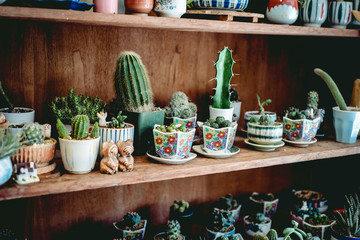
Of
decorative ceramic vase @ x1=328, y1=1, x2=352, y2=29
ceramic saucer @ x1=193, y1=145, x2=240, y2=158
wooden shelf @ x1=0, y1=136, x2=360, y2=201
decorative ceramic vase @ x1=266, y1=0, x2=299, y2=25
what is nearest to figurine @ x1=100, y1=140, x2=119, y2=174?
wooden shelf @ x1=0, y1=136, x2=360, y2=201

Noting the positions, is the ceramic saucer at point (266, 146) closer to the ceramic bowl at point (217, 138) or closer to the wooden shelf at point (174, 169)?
the wooden shelf at point (174, 169)

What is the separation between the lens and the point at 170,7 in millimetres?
1189

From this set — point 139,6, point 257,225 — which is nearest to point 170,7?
point 139,6

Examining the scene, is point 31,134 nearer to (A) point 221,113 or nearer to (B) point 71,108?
(B) point 71,108

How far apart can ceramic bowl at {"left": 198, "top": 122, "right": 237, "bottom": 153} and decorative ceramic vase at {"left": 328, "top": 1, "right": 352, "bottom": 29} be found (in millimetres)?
640

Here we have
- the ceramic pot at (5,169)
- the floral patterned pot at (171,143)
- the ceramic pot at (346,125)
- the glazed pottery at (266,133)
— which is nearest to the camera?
the ceramic pot at (5,169)

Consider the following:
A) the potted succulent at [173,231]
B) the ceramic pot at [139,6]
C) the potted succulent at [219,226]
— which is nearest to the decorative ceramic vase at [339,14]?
the ceramic pot at [139,6]

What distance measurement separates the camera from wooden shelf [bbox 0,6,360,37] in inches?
38.7

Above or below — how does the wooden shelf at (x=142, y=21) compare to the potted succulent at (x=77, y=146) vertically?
above

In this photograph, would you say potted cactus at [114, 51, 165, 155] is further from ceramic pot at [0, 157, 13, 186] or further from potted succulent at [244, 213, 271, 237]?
potted succulent at [244, 213, 271, 237]

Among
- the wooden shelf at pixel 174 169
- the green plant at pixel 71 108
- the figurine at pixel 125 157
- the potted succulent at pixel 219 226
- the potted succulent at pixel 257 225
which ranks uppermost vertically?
the green plant at pixel 71 108

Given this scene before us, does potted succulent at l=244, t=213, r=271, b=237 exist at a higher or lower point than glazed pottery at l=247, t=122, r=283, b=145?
lower

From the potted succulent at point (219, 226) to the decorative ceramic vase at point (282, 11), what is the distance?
804 mm

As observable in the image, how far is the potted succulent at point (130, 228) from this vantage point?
144 cm
